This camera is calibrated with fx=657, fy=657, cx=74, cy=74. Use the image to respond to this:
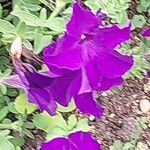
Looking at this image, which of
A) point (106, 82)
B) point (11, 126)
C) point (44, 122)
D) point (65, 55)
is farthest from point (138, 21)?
point (65, 55)

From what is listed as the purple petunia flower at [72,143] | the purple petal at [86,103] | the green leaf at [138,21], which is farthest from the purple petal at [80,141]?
the green leaf at [138,21]

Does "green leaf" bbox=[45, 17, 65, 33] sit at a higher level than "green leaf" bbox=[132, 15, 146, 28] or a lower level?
higher

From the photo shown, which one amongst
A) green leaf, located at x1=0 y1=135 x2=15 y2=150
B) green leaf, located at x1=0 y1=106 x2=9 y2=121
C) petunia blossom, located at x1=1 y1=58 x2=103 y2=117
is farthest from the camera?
green leaf, located at x1=0 y1=106 x2=9 y2=121

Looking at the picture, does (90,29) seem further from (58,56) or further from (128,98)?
(128,98)

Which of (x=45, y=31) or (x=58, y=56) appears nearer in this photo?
(x=58, y=56)

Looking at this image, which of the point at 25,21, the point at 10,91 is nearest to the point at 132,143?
the point at 10,91

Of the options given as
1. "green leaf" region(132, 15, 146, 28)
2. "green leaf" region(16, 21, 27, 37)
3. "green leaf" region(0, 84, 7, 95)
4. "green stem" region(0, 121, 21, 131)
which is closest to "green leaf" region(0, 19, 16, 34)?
"green leaf" region(16, 21, 27, 37)

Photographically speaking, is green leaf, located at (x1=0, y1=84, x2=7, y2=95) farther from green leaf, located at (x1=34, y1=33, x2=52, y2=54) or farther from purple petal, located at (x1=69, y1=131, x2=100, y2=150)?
purple petal, located at (x1=69, y1=131, x2=100, y2=150)
